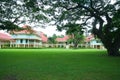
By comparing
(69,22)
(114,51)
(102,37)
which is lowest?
(114,51)

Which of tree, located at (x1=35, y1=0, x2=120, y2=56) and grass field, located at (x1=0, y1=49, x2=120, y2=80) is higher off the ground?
tree, located at (x1=35, y1=0, x2=120, y2=56)

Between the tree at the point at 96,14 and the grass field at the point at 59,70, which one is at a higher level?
Result: the tree at the point at 96,14

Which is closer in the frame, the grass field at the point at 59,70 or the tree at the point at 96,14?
the grass field at the point at 59,70

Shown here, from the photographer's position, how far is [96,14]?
2216 cm

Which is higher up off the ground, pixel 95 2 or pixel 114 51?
pixel 95 2

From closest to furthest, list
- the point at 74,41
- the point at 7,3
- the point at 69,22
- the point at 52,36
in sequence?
the point at 7,3 < the point at 69,22 < the point at 74,41 < the point at 52,36

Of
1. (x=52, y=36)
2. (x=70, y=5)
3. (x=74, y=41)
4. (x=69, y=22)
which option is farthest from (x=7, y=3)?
(x=52, y=36)

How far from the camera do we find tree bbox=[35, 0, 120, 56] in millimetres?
21219

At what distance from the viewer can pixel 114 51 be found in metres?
22.6

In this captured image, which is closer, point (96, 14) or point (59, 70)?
point (59, 70)

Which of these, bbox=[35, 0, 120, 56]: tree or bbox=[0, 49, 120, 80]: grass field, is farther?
bbox=[35, 0, 120, 56]: tree

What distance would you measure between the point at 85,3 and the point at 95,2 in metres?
1.49

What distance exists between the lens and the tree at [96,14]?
2122 cm

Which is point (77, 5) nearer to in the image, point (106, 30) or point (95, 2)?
point (95, 2)
